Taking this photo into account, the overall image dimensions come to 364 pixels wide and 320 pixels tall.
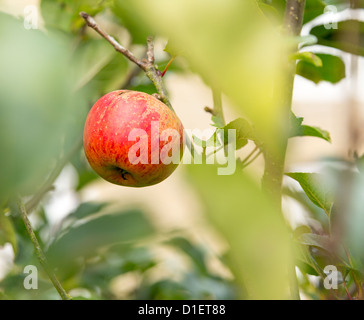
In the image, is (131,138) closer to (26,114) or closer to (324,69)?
(324,69)

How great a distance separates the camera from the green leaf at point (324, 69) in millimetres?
781

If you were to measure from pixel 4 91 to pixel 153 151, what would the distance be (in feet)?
1.47

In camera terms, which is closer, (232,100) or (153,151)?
(232,100)

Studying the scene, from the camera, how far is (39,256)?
40 cm

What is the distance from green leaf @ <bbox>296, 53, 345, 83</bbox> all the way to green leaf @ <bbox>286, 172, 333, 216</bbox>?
0.85 ft

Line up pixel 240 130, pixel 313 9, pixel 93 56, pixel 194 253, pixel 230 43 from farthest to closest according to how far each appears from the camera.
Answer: pixel 194 253 < pixel 93 56 < pixel 313 9 < pixel 240 130 < pixel 230 43

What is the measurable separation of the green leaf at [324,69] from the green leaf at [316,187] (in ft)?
0.85

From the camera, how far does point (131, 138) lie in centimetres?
60

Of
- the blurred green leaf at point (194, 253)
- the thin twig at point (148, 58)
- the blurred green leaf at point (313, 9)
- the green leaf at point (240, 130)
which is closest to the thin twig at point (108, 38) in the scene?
the thin twig at point (148, 58)

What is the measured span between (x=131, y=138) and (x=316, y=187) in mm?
227

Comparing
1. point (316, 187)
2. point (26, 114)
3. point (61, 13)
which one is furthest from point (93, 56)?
point (26, 114)

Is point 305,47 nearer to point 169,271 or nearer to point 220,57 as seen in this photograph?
point 220,57

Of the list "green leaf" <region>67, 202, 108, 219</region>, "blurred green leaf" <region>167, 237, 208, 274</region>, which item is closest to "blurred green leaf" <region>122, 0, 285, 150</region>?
"green leaf" <region>67, 202, 108, 219</region>
